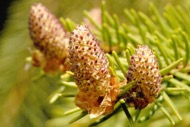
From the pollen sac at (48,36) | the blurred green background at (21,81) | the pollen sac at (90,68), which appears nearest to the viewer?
the pollen sac at (90,68)

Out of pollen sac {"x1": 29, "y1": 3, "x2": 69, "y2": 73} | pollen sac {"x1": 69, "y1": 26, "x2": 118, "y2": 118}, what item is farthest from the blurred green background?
pollen sac {"x1": 69, "y1": 26, "x2": 118, "y2": 118}

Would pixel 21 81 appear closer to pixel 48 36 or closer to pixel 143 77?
pixel 48 36

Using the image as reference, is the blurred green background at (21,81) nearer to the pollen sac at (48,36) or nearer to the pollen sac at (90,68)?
the pollen sac at (48,36)

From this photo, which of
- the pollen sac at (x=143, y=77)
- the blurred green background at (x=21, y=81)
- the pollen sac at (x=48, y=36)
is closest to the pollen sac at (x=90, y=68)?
the pollen sac at (x=143, y=77)

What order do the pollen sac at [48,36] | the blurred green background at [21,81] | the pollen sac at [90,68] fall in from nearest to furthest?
the pollen sac at [90,68], the pollen sac at [48,36], the blurred green background at [21,81]

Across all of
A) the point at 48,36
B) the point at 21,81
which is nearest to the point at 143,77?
the point at 48,36

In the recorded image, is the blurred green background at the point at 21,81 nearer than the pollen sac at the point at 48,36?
No
